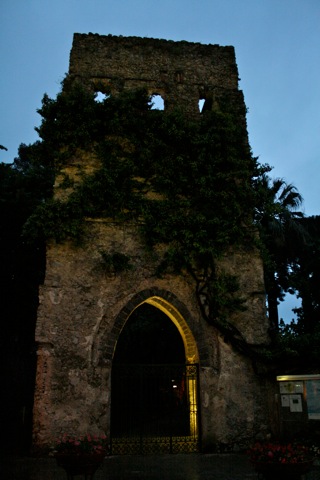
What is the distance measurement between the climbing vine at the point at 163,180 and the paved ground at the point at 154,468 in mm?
2647

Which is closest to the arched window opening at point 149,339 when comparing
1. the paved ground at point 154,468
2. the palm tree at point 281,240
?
the palm tree at point 281,240

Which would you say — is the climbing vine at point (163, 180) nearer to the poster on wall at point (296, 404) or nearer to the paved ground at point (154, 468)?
the poster on wall at point (296, 404)

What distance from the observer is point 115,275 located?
9680mm

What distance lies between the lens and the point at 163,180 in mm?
10492

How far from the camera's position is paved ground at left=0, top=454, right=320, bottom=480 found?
661 cm

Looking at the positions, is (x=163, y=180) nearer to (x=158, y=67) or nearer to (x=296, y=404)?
(x=158, y=67)

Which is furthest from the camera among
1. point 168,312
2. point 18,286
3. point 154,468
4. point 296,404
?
point 18,286

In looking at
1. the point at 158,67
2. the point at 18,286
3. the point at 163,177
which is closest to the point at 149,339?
the point at 18,286

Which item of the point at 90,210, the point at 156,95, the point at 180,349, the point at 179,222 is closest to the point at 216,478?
the point at 179,222

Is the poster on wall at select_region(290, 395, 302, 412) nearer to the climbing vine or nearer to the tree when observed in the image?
the climbing vine

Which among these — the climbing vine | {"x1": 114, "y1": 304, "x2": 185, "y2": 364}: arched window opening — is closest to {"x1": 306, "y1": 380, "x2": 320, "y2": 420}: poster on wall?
the climbing vine

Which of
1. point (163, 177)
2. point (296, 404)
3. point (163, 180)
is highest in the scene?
point (163, 177)

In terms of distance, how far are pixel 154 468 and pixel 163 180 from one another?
6.43 metres

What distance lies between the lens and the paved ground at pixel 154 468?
6613 mm
